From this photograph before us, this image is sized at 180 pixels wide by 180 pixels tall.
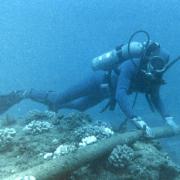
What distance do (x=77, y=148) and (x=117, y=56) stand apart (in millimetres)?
4379

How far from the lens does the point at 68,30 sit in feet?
393

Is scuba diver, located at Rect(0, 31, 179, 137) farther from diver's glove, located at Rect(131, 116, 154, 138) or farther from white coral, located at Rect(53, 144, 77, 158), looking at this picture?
white coral, located at Rect(53, 144, 77, 158)

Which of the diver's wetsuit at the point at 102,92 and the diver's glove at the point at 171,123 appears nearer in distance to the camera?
the diver's wetsuit at the point at 102,92

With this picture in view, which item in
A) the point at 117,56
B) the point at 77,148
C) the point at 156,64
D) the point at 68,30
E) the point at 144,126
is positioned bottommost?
the point at 68,30

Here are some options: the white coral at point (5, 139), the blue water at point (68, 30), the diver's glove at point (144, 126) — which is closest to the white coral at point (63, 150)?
the white coral at point (5, 139)

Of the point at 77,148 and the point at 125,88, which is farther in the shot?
the point at 125,88

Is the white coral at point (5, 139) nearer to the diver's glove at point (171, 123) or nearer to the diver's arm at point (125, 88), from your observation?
the diver's arm at point (125, 88)

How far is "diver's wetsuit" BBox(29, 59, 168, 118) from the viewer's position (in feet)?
27.9

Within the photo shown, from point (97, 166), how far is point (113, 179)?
38 cm

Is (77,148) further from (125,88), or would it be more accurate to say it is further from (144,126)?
(125,88)

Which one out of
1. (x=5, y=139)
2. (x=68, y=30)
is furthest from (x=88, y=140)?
(x=68, y=30)

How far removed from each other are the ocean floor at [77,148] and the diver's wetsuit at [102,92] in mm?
1272

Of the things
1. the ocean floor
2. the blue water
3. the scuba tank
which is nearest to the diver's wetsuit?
the scuba tank

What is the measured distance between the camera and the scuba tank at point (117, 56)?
9.35m
